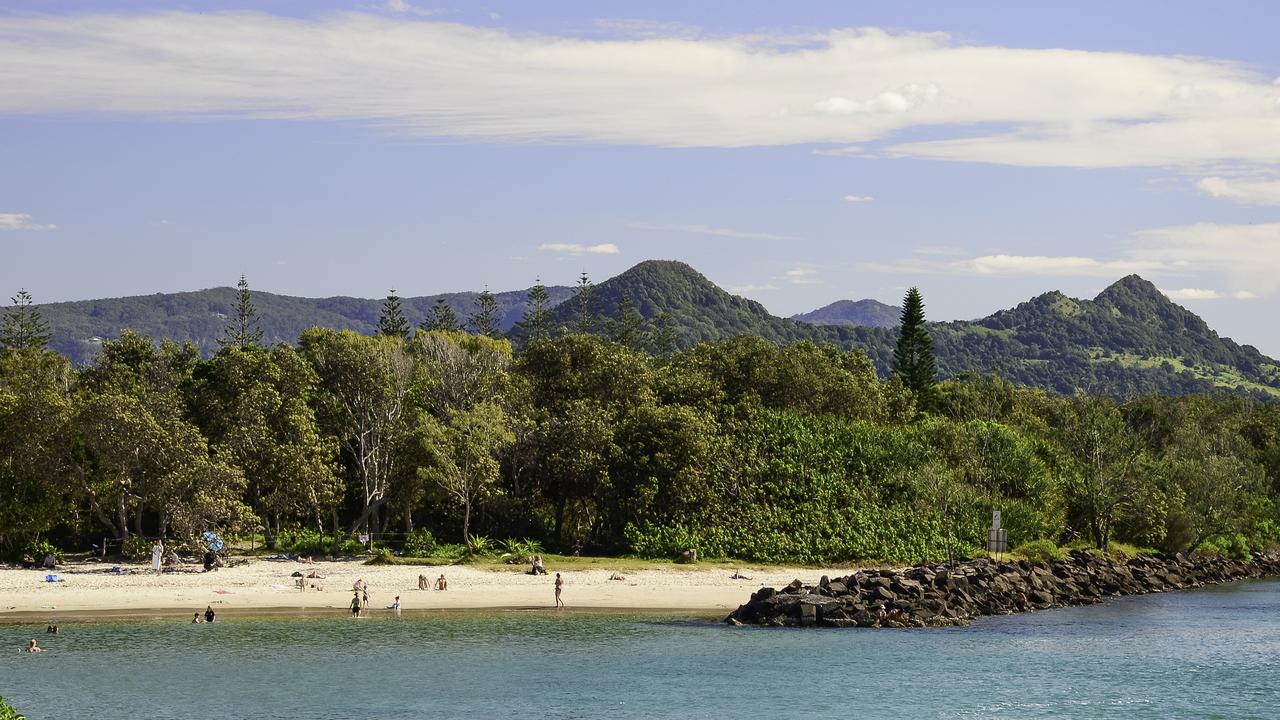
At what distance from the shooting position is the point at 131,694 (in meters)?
39.5

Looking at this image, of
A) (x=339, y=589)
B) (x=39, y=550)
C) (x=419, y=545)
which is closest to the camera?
(x=339, y=589)

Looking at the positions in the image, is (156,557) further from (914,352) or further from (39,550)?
(914,352)

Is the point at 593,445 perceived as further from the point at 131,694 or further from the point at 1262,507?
the point at 1262,507

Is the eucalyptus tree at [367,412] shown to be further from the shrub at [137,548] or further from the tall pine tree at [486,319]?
the tall pine tree at [486,319]

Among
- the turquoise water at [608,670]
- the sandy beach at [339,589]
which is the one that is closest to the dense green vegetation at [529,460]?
the sandy beach at [339,589]

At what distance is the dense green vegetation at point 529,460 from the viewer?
198 feet

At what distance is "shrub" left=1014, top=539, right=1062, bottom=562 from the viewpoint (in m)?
74.9

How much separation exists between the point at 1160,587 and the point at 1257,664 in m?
25.2

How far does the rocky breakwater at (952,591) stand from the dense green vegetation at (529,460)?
16.6 ft

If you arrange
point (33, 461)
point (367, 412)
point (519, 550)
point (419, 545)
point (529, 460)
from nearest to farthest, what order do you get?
point (33, 461)
point (519, 550)
point (419, 545)
point (367, 412)
point (529, 460)

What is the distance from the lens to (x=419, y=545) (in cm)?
6588

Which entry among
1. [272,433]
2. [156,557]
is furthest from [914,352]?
[156,557]

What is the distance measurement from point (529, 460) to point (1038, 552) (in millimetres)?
31182

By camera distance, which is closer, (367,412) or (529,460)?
(367,412)
